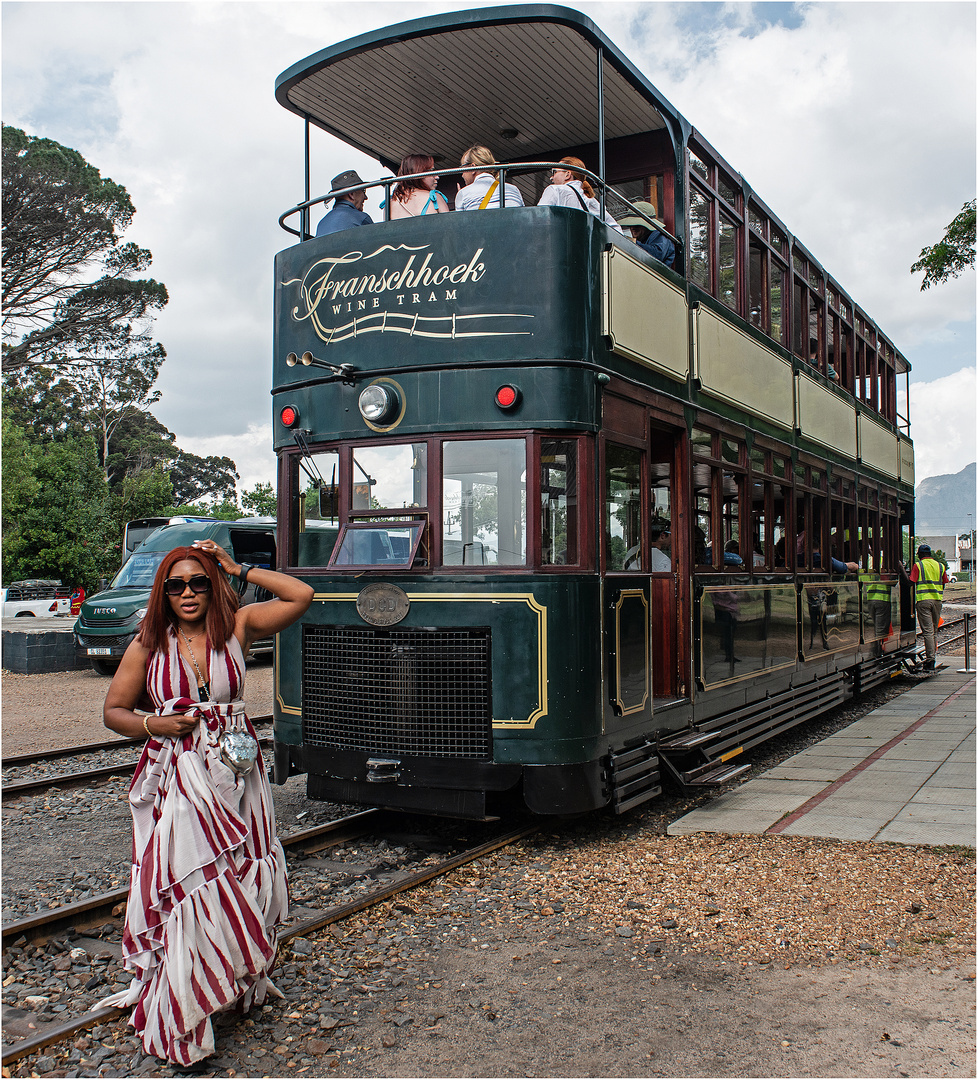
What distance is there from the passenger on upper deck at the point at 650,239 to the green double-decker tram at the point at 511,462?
0.08m

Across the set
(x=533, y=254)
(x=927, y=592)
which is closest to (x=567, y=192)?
(x=533, y=254)

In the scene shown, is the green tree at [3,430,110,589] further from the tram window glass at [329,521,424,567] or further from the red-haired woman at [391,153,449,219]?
the tram window glass at [329,521,424,567]

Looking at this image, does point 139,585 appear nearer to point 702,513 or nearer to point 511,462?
point 702,513

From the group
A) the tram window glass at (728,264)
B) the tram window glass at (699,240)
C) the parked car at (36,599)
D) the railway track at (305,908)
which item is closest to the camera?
the railway track at (305,908)

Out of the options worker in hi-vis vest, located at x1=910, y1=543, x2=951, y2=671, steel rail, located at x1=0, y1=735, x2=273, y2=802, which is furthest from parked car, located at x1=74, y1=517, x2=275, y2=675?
worker in hi-vis vest, located at x1=910, y1=543, x2=951, y2=671

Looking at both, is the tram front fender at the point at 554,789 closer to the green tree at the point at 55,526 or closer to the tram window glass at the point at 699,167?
the tram window glass at the point at 699,167

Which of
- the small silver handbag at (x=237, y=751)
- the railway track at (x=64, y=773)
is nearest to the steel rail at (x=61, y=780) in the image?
the railway track at (x=64, y=773)

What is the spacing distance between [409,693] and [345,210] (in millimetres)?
3425

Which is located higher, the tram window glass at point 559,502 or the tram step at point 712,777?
the tram window glass at point 559,502

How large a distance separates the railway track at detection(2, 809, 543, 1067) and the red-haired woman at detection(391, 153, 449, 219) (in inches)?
160

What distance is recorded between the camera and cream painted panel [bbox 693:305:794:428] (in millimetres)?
7930

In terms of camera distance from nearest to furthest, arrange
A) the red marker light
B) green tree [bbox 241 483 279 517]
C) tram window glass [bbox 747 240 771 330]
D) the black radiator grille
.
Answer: the black radiator grille, the red marker light, tram window glass [bbox 747 240 771 330], green tree [bbox 241 483 279 517]

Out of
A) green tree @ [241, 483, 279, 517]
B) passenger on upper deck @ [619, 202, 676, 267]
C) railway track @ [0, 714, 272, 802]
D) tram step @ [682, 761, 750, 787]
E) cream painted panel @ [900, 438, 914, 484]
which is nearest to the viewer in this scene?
tram step @ [682, 761, 750, 787]

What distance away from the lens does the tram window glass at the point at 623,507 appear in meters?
6.42
